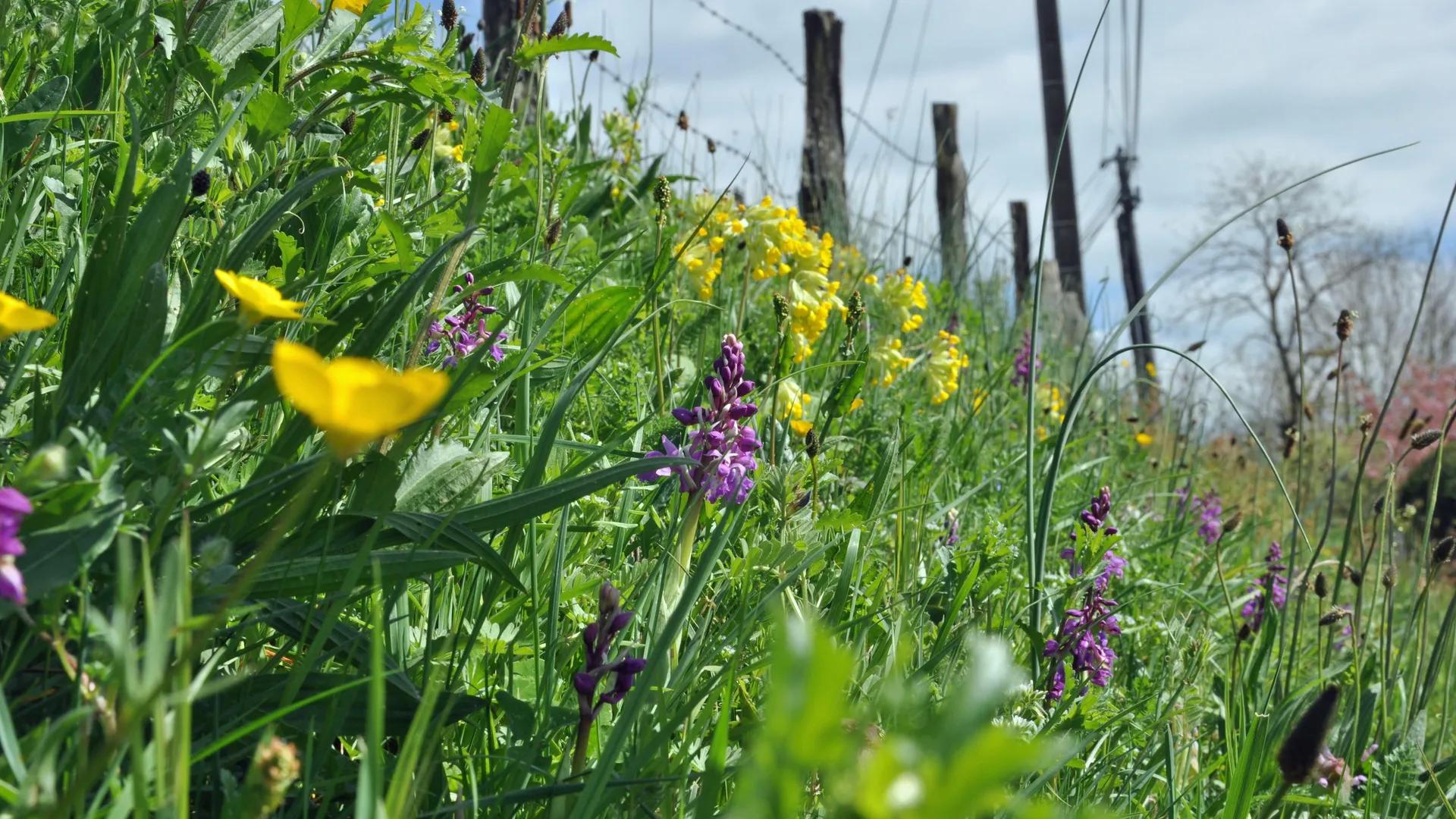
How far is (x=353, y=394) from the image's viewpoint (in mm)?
469

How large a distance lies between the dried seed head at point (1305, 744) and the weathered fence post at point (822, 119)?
17.3 ft

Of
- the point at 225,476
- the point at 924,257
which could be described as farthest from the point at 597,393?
the point at 924,257

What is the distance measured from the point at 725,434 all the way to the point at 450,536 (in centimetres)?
46

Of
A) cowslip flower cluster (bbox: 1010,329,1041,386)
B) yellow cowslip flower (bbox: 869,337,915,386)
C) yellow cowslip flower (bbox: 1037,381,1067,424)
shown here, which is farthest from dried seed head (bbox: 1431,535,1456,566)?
yellow cowslip flower (bbox: 1037,381,1067,424)

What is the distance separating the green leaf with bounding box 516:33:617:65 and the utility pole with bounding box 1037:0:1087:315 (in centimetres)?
1036

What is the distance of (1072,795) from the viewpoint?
1.23 meters

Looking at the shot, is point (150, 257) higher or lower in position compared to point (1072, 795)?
higher

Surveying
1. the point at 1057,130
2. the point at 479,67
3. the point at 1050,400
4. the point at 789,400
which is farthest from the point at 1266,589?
the point at 1057,130

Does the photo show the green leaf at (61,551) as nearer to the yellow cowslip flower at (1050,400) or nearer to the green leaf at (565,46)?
the green leaf at (565,46)

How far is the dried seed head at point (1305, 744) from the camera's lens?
2.40ft

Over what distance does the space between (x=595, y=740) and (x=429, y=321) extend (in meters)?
0.43

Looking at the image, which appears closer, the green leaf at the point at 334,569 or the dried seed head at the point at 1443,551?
the green leaf at the point at 334,569

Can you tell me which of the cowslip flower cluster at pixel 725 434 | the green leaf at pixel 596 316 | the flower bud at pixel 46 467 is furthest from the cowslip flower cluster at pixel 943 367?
the flower bud at pixel 46 467

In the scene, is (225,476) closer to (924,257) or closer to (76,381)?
(76,381)
